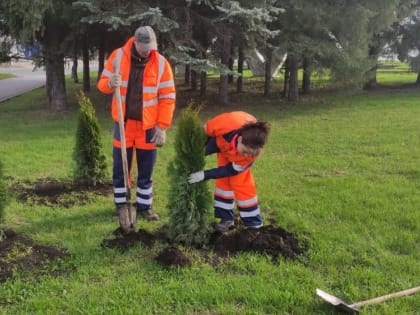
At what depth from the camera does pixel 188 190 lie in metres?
4.40

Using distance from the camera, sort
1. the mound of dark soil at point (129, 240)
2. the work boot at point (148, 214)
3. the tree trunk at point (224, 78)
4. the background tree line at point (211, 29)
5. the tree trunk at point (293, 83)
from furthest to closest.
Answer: the tree trunk at point (293, 83)
the tree trunk at point (224, 78)
the background tree line at point (211, 29)
the work boot at point (148, 214)
the mound of dark soil at point (129, 240)

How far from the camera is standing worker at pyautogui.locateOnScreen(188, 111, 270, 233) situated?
4.21 meters

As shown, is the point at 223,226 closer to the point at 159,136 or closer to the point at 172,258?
the point at 172,258

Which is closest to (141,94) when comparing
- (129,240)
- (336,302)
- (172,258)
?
(129,240)

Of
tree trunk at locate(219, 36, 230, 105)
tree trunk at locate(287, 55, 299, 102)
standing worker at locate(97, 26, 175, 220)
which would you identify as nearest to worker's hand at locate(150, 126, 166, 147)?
standing worker at locate(97, 26, 175, 220)

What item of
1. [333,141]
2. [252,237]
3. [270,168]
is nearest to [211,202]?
[252,237]

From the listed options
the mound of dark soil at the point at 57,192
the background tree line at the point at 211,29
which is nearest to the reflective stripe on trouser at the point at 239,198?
the mound of dark soil at the point at 57,192

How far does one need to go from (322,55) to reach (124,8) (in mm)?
6030

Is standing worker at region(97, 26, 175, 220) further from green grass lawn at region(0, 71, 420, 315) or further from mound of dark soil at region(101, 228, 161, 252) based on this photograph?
green grass lawn at region(0, 71, 420, 315)

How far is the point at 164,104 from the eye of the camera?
16.4ft

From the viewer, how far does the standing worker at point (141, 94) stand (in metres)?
4.80

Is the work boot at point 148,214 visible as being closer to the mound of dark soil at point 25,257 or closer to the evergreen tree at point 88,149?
the mound of dark soil at point 25,257

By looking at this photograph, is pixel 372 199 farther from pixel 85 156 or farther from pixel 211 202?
pixel 85 156

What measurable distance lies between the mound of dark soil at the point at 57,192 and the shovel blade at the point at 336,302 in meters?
3.51
